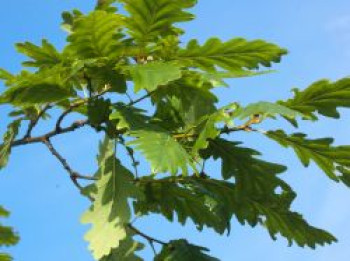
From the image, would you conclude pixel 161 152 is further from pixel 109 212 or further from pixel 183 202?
pixel 183 202

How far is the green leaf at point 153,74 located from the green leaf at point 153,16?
23 centimetres

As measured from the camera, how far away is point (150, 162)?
2828 millimetres

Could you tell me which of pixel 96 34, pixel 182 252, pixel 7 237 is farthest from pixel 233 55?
pixel 7 237

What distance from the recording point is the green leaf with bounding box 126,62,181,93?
2.85 m

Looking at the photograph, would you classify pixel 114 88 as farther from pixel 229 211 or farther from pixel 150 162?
pixel 229 211

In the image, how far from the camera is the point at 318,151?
337 centimetres

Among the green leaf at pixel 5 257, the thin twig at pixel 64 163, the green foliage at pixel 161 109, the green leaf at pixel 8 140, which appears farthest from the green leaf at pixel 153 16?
the green leaf at pixel 5 257

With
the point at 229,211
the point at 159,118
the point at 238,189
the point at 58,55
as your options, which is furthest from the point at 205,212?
the point at 58,55

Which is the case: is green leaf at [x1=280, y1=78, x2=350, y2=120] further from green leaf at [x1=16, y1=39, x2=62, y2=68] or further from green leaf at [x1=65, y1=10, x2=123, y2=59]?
green leaf at [x1=16, y1=39, x2=62, y2=68]

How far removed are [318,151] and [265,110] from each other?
26.1 inches

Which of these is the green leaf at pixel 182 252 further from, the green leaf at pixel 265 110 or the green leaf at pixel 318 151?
the green leaf at pixel 265 110

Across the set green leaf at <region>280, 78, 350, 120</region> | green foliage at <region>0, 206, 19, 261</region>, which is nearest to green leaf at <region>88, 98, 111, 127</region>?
green leaf at <region>280, 78, 350, 120</region>

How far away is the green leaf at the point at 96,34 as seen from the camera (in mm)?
3117

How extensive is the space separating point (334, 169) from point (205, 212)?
2.57 feet
